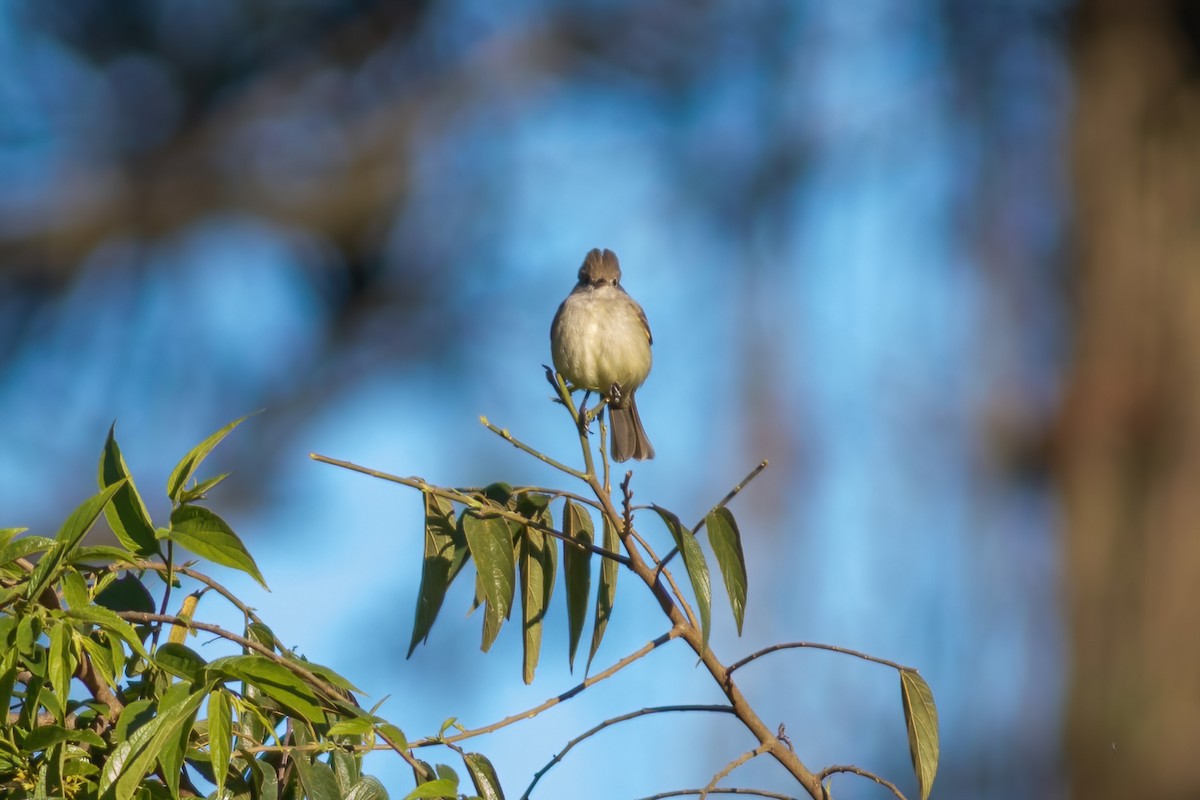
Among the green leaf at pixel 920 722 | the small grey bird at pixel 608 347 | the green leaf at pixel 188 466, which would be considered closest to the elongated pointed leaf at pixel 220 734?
the green leaf at pixel 188 466

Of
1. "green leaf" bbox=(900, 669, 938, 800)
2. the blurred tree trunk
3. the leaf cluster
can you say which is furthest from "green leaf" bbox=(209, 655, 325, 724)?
the blurred tree trunk

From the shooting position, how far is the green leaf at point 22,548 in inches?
48.9

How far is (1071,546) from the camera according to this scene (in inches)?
163

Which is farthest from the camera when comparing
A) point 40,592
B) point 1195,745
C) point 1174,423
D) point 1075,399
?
point 1075,399

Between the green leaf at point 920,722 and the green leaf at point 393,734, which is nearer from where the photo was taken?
the green leaf at point 393,734

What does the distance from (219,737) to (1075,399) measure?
12.0 feet

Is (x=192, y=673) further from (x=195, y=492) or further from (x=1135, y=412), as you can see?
(x=1135, y=412)

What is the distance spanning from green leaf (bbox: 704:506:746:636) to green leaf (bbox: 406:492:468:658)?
33cm

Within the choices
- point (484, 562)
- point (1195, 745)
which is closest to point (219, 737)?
point (484, 562)

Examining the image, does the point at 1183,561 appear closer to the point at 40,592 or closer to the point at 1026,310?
the point at 1026,310

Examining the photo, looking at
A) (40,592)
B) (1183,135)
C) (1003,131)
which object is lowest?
(40,592)

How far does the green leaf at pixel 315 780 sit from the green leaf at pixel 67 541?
0.30 meters

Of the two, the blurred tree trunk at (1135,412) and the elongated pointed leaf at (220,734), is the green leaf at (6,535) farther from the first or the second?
the blurred tree trunk at (1135,412)

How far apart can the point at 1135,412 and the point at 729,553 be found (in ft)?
9.59
